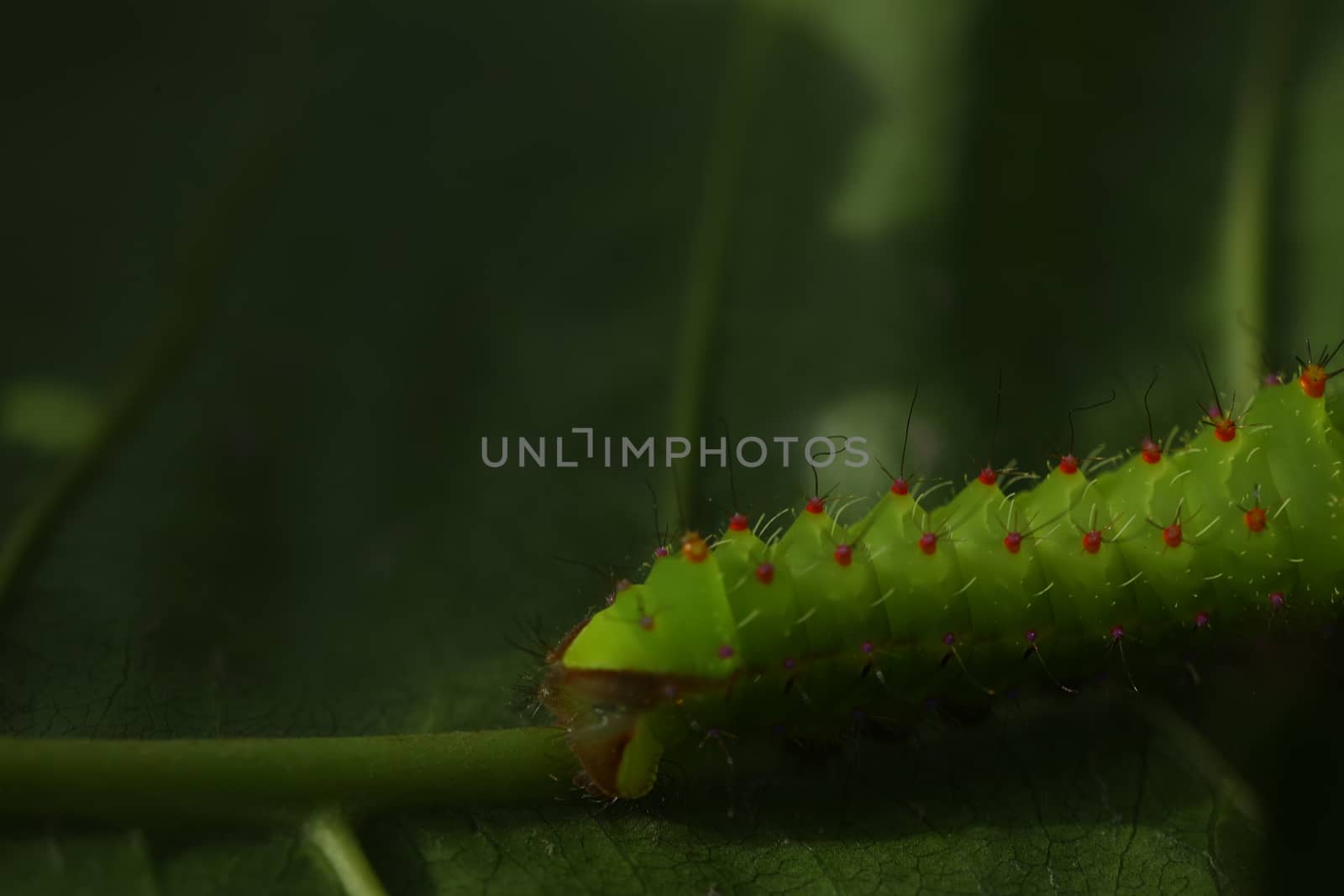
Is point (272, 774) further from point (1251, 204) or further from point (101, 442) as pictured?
point (1251, 204)

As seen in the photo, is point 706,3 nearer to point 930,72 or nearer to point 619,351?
point 930,72

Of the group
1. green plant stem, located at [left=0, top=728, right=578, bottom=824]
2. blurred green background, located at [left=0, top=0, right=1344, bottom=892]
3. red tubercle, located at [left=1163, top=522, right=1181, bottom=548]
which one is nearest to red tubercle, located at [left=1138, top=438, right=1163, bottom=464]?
red tubercle, located at [left=1163, top=522, right=1181, bottom=548]

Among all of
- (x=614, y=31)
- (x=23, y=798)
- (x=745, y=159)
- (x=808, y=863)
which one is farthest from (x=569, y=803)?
(x=614, y=31)

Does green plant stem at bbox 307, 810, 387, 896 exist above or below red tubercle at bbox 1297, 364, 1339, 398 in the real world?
below

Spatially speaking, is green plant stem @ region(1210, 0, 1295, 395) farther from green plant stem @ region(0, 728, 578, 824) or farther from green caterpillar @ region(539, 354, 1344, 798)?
green plant stem @ region(0, 728, 578, 824)

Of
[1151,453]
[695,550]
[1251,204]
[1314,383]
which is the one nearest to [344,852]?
[695,550]

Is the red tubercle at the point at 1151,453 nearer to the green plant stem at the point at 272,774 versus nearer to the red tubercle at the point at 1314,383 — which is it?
the red tubercle at the point at 1314,383

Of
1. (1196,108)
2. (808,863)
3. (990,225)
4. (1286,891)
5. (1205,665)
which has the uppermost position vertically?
(1196,108)
